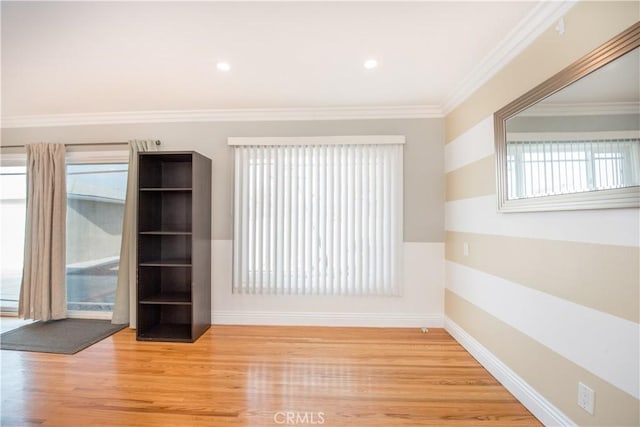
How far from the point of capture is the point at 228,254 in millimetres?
3070

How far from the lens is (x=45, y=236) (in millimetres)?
3031

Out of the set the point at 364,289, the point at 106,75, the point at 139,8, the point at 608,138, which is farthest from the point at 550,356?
the point at 106,75

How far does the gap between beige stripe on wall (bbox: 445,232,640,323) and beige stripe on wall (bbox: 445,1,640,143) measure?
39.2 inches

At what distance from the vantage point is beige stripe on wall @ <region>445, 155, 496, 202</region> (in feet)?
6.90

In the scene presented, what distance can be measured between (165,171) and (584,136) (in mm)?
3537

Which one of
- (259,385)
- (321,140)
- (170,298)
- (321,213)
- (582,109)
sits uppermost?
(321,140)

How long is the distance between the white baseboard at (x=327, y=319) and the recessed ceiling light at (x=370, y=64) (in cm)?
249

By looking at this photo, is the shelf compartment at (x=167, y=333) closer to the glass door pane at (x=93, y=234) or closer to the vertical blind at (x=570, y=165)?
the glass door pane at (x=93, y=234)

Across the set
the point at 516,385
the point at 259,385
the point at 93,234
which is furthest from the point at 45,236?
the point at 516,385

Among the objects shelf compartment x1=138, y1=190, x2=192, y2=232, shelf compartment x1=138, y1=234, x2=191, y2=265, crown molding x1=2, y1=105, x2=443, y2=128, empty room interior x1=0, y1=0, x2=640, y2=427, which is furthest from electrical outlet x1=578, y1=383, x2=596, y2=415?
shelf compartment x1=138, y1=190, x2=192, y2=232

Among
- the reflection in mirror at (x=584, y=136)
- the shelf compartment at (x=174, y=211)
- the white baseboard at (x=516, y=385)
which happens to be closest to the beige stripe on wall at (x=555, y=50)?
the reflection in mirror at (x=584, y=136)

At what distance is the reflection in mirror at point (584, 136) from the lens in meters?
1.12

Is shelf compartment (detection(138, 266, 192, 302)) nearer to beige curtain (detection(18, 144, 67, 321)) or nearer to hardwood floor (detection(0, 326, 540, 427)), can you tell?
hardwood floor (detection(0, 326, 540, 427))

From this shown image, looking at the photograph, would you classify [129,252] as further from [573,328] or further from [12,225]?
[573,328]
